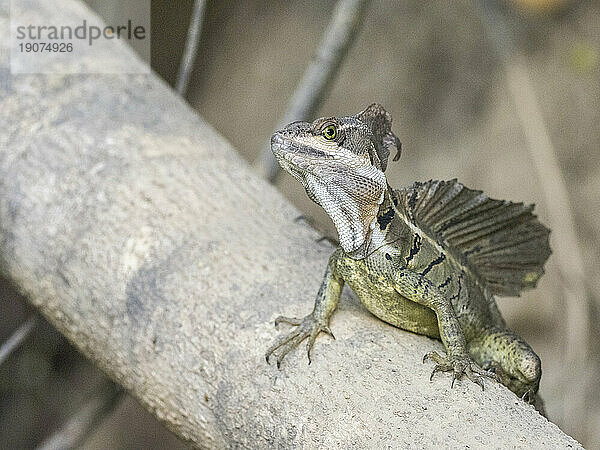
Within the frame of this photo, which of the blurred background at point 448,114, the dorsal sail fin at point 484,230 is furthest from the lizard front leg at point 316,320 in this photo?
the blurred background at point 448,114

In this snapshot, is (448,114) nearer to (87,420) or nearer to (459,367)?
(87,420)

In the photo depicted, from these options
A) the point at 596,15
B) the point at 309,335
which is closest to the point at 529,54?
the point at 596,15

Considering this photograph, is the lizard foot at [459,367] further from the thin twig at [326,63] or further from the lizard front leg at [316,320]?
the thin twig at [326,63]

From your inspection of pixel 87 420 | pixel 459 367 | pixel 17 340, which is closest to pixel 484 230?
pixel 459 367

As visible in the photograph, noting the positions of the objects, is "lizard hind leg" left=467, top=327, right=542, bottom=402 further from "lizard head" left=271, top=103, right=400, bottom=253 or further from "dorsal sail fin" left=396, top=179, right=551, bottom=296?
"lizard head" left=271, top=103, right=400, bottom=253

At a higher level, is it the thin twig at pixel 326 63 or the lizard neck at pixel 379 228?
the thin twig at pixel 326 63

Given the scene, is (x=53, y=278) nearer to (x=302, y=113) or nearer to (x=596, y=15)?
(x=302, y=113)
